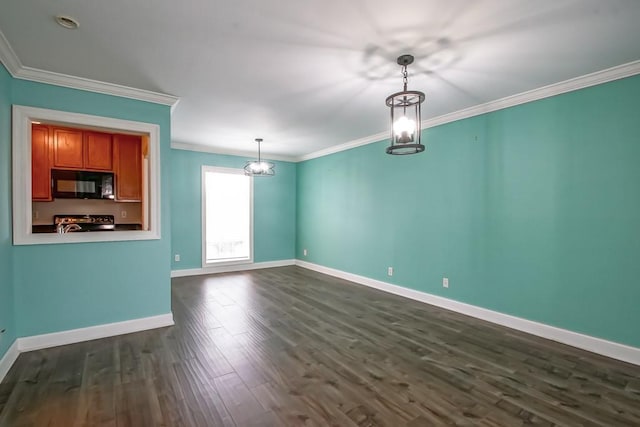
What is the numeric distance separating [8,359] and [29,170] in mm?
1664

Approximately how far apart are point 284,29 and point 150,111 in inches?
81.9

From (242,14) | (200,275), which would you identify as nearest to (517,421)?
(242,14)

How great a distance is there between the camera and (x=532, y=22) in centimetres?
205

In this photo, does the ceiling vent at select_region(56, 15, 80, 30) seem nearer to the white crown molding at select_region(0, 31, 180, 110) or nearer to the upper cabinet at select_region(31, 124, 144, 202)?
the white crown molding at select_region(0, 31, 180, 110)

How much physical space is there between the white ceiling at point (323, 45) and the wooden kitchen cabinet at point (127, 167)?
2209mm

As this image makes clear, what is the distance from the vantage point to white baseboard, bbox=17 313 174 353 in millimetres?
2816

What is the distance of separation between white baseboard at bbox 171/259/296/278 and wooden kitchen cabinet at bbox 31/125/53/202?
2.36m

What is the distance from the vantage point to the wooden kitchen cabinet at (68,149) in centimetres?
456

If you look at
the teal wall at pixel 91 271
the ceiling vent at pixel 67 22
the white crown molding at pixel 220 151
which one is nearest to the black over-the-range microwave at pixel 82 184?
the white crown molding at pixel 220 151

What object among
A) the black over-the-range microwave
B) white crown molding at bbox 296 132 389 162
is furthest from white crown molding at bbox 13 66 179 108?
white crown molding at bbox 296 132 389 162

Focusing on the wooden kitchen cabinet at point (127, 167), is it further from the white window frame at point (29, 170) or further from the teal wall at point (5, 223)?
the teal wall at point (5, 223)

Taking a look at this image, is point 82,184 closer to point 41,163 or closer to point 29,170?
point 41,163

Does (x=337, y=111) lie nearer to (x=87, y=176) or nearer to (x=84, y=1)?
(x=84, y=1)

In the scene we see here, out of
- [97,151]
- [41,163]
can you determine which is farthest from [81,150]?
[41,163]
